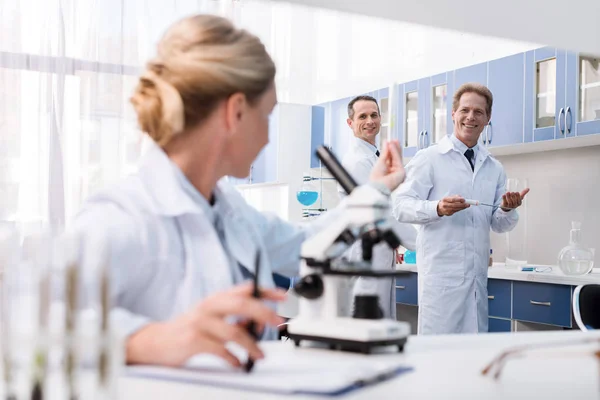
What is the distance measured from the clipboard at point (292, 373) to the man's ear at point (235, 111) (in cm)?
45

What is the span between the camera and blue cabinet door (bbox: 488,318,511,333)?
14.0ft

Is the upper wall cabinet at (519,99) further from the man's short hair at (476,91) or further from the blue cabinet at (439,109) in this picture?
the man's short hair at (476,91)

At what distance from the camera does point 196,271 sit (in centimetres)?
132

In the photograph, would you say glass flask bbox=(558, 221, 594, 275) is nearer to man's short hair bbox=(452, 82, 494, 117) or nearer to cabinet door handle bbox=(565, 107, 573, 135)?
cabinet door handle bbox=(565, 107, 573, 135)

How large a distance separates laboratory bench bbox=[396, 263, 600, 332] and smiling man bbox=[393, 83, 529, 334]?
41cm

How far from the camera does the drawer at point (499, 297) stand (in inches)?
167

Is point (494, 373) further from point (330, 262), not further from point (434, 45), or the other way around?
point (434, 45)

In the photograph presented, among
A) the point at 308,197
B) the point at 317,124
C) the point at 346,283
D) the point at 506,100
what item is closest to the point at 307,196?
the point at 308,197

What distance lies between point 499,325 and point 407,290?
2.65 ft

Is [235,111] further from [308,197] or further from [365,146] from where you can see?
[308,197]

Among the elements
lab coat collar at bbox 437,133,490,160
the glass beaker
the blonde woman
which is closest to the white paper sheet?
the blonde woman

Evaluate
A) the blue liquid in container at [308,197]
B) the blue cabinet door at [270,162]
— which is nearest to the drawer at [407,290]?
the blue liquid in container at [308,197]

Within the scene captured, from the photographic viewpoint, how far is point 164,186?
1.35m

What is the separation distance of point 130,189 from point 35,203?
110 inches
